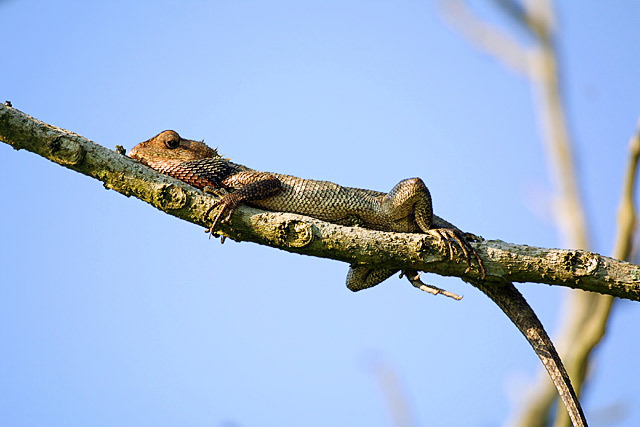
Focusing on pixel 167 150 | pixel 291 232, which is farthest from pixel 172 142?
pixel 291 232

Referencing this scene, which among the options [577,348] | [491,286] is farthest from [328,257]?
[577,348]

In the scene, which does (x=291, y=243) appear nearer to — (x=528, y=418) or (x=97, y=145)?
(x=97, y=145)

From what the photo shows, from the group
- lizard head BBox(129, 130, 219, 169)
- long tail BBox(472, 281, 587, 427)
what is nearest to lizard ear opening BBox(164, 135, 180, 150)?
lizard head BBox(129, 130, 219, 169)

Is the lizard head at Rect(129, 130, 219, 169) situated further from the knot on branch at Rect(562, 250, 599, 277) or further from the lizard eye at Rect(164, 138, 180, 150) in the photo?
the knot on branch at Rect(562, 250, 599, 277)

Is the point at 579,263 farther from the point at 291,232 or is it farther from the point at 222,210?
the point at 222,210

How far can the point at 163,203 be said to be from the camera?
6.79 metres

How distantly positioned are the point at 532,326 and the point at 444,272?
5.50ft

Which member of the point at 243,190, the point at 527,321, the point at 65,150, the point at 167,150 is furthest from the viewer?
the point at 167,150

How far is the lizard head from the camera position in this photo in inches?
339

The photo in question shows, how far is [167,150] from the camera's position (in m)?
8.70

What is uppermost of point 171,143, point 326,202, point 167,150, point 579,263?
point 171,143

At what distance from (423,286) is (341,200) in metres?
1.74

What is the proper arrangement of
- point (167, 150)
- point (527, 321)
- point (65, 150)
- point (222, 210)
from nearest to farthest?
point (65, 150) < point (222, 210) < point (527, 321) < point (167, 150)

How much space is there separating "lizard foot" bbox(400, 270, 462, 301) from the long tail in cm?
76
